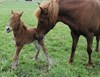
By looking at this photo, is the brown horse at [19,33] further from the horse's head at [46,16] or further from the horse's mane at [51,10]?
the horse's mane at [51,10]

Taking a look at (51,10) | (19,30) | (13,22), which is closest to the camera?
(13,22)

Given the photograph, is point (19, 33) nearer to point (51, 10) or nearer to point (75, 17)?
point (51, 10)

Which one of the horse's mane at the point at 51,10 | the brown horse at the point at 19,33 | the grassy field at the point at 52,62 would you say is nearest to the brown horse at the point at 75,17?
the horse's mane at the point at 51,10

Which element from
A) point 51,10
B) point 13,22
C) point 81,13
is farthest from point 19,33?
point 81,13

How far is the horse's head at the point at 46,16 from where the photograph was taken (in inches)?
261

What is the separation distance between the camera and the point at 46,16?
21.9 ft

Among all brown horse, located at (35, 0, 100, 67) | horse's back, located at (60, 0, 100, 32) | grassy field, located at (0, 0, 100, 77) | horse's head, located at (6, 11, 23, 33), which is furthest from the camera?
horse's back, located at (60, 0, 100, 32)

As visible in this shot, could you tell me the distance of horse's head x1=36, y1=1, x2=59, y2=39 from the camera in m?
6.63

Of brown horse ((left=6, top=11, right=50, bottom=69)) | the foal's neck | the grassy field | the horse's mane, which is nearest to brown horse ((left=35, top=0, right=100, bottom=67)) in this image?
the horse's mane

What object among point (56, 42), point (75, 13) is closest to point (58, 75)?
point (75, 13)

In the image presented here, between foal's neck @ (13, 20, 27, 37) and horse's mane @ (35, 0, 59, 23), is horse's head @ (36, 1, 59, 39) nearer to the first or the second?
horse's mane @ (35, 0, 59, 23)

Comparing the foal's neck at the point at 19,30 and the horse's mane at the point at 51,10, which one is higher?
the horse's mane at the point at 51,10

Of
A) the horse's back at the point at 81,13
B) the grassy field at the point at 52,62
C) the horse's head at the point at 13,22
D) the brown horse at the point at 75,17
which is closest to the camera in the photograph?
the horse's head at the point at 13,22

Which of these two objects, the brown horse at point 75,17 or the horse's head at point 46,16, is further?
the brown horse at point 75,17
